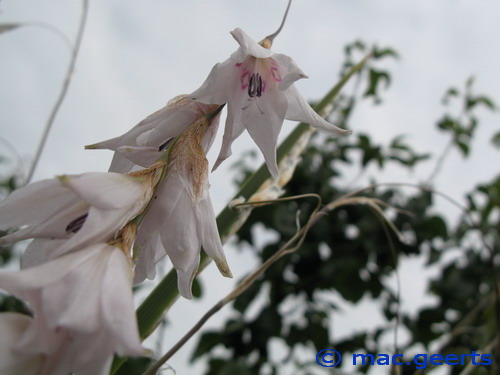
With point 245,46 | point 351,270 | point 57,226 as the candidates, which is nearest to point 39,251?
point 57,226

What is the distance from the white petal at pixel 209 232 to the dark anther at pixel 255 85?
64mm

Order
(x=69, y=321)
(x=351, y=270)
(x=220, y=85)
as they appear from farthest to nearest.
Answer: (x=351, y=270) < (x=220, y=85) < (x=69, y=321)

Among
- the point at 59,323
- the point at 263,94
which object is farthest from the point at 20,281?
the point at 263,94

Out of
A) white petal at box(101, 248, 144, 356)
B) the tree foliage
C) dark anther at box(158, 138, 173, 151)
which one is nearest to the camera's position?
white petal at box(101, 248, 144, 356)

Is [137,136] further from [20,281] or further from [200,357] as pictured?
[200,357]

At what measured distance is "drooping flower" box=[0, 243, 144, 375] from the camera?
0.14 metres

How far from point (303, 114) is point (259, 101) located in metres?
0.03

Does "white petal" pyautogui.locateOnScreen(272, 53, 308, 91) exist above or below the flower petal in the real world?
above

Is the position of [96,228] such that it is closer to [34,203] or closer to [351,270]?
[34,203]

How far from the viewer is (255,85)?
25 centimetres

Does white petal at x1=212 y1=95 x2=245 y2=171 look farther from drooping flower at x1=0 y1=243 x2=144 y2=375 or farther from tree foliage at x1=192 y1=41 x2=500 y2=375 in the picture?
tree foliage at x1=192 y1=41 x2=500 y2=375

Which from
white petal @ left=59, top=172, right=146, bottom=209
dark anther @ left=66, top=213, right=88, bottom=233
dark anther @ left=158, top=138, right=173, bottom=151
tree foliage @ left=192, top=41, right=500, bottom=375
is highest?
white petal @ left=59, top=172, right=146, bottom=209

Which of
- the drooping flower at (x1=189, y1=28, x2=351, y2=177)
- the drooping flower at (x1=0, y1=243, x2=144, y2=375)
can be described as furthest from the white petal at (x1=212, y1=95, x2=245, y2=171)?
the drooping flower at (x1=0, y1=243, x2=144, y2=375)

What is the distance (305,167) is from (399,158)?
0.69 ft
